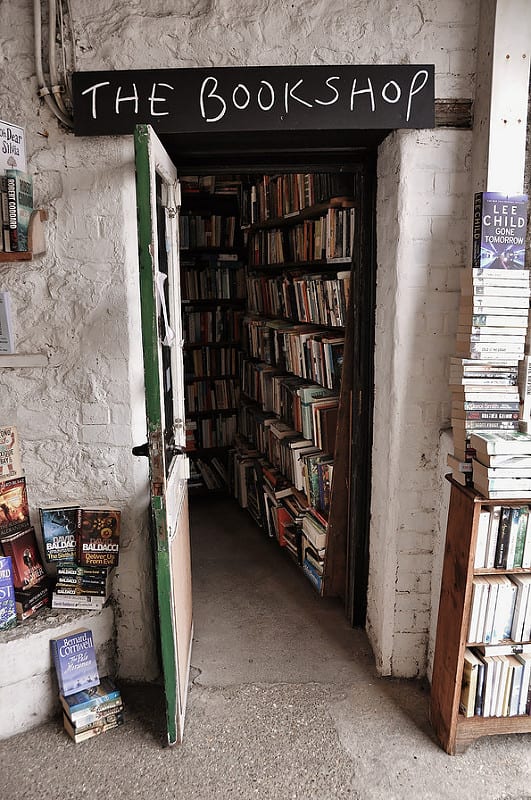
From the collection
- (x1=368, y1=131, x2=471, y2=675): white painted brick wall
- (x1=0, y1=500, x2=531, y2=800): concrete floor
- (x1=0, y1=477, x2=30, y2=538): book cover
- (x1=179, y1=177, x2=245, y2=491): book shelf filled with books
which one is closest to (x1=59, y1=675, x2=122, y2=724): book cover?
(x1=0, y1=500, x2=531, y2=800): concrete floor

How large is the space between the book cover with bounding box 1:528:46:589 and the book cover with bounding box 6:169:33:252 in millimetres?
1058

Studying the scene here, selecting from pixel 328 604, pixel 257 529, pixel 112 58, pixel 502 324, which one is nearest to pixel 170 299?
pixel 112 58

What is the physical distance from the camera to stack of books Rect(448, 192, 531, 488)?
Result: 2.08 metres

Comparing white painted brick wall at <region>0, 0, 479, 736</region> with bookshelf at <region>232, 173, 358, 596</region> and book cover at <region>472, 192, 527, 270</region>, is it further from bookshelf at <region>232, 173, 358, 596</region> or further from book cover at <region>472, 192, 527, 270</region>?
bookshelf at <region>232, 173, 358, 596</region>

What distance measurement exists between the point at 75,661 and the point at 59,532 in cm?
48

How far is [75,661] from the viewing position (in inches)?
90.6

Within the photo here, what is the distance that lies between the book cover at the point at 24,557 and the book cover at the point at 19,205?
3.47ft

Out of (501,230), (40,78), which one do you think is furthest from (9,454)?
(501,230)

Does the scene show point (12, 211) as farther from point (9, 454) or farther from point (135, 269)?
point (9, 454)

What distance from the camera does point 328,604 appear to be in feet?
10.2

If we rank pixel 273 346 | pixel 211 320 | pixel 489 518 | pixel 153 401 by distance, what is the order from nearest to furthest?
1. pixel 153 401
2. pixel 489 518
3. pixel 273 346
4. pixel 211 320

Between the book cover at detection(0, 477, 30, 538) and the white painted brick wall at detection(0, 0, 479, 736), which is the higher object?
the white painted brick wall at detection(0, 0, 479, 736)

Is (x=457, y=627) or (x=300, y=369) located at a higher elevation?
(x=300, y=369)

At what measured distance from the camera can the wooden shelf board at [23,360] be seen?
2.27m
